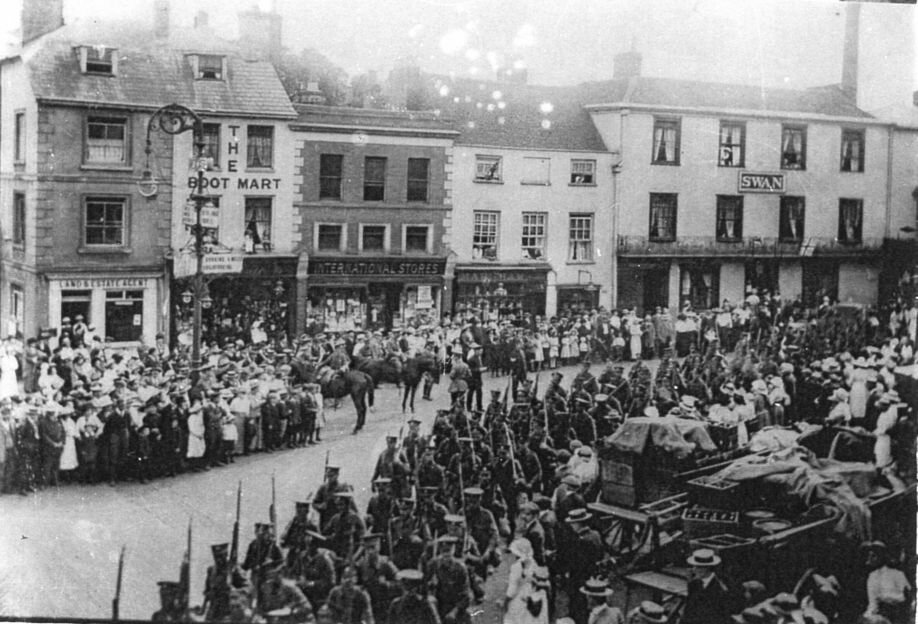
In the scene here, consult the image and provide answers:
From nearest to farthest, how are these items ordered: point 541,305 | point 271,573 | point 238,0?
point 271,573 < point 238,0 < point 541,305

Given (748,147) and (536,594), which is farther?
(748,147)

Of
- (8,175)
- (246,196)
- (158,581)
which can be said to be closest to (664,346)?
(246,196)

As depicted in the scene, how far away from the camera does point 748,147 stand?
6.78m

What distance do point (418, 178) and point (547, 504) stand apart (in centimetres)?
233

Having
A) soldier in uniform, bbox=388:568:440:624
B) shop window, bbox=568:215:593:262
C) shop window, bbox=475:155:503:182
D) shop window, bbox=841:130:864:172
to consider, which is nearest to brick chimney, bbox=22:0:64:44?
shop window, bbox=475:155:503:182

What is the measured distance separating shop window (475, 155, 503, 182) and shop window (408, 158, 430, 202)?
36 cm

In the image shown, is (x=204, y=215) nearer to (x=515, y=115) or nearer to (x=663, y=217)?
(x=515, y=115)

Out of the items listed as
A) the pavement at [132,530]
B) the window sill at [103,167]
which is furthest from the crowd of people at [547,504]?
the window sill at [103,167]

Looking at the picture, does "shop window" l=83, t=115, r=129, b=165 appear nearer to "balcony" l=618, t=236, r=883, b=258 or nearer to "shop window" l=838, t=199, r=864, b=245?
"balcony" l=618, t=236, r=883, b=258

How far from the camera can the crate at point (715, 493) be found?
6070 mm

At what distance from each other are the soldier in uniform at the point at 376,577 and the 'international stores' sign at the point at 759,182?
362 cm

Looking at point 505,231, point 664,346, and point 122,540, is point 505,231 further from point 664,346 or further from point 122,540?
point 122,540

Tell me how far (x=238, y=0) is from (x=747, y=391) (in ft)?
14.4

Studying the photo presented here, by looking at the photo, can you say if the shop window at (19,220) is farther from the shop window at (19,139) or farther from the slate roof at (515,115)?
the slate roof at (515,115)
